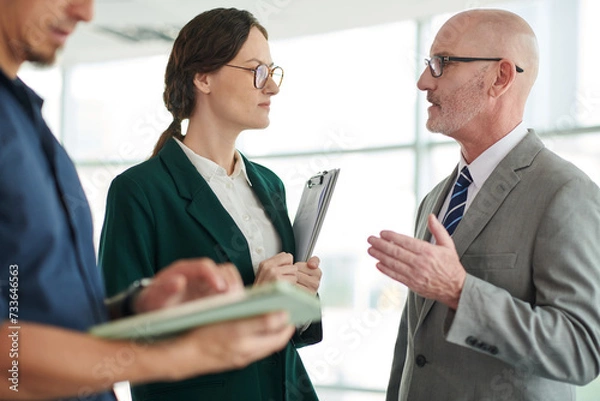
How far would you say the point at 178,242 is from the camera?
2031 mm

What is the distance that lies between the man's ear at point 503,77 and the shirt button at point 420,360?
978 millimetres

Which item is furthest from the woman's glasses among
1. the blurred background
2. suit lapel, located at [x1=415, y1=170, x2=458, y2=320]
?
the blurred background

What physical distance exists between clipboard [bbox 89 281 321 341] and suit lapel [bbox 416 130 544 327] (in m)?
1.21

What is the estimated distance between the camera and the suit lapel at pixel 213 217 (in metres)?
2.05

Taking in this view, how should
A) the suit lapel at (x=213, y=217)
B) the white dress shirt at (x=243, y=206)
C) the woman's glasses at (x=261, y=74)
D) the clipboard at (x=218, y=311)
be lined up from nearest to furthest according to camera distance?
the clipboard at (x=218, y=311) → the suit lapel at (x=213, y=217) → the white dress shirt at (x=243, y=206) → the woman's glasses at (x=261, y=74)

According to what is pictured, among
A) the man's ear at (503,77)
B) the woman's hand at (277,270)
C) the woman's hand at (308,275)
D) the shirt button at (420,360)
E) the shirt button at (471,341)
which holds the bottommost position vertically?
the shirt button at (420,360)

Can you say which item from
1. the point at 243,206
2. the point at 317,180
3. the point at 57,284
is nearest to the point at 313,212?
the point at 317,180

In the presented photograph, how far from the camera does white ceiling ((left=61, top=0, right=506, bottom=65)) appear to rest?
24.8 ft

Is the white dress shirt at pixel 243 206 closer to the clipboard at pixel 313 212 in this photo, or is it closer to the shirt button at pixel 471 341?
the clipboard at pixel 313 212

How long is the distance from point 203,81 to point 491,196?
1.06 meters

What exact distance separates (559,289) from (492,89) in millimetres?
841

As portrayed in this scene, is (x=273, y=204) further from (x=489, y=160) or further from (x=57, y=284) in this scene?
(x=57, y=284)

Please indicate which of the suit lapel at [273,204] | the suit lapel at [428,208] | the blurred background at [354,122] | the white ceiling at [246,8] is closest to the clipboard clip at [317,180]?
the suit lapel at [273,204]

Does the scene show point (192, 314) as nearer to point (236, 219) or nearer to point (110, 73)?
Result: point (236, 219)
